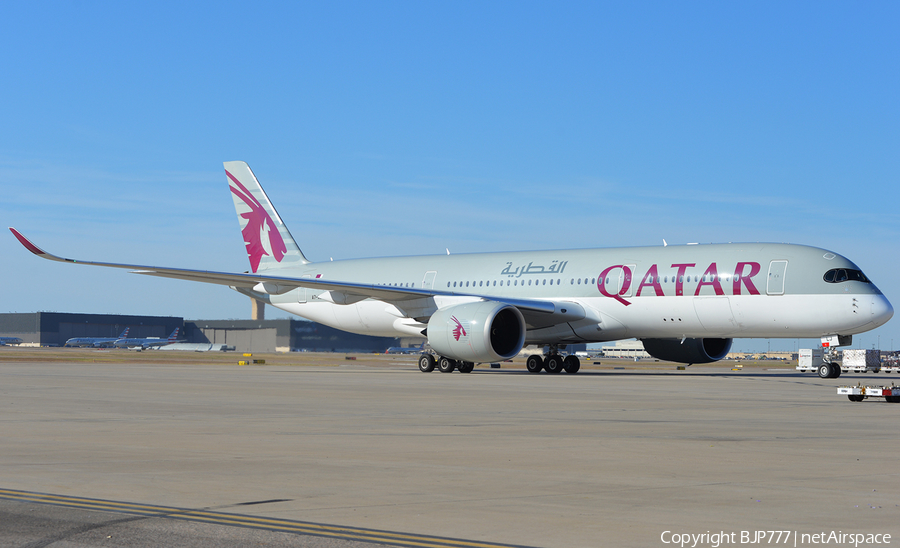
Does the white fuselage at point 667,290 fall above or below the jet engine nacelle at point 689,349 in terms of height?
above

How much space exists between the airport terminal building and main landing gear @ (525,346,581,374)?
2079 inches

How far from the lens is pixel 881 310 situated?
28.0 meters

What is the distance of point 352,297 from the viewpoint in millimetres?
36062

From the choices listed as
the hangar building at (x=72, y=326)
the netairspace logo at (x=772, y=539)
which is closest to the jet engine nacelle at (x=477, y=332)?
the netairspace logo at (x=772, y=539)

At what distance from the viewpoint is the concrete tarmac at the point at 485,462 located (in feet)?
21.6

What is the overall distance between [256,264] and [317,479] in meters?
36.3

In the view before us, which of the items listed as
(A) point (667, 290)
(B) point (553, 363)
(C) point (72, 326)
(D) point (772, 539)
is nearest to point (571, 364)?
(B) point (553, 363)

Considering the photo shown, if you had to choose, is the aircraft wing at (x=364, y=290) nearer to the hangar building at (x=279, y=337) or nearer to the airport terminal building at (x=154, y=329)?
the hangar building at (x=279, y=337)

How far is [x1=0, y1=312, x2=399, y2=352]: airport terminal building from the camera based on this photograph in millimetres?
100500

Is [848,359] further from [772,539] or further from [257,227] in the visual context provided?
[772,539]

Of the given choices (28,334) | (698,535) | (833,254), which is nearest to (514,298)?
(833,254)

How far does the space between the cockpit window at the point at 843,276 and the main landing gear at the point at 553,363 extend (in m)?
9.80

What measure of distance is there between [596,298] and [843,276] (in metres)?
7.74

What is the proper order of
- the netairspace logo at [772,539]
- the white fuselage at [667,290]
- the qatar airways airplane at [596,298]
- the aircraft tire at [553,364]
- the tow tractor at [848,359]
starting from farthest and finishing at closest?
the aircraft tire at [553,364] < the tow tractor at [848,359] < the qatar airways airplane at [596,298] < the white fuselage at [667,290] < the netairspace logo at [772,539]
